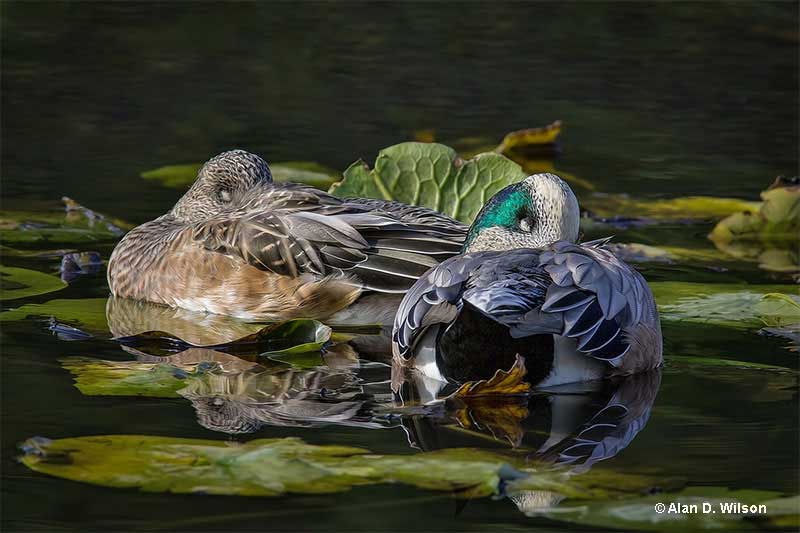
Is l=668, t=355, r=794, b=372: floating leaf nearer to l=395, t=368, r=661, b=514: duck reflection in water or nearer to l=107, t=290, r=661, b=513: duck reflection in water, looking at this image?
l=107, t=290, r=661, b=513: duck reflection in water

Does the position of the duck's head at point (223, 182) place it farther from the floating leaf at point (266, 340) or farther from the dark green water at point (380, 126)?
the floating leaf at point (266, 340)

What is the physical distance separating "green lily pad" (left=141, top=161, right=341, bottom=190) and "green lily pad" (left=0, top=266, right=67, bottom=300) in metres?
2.61

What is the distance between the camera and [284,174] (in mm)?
10227

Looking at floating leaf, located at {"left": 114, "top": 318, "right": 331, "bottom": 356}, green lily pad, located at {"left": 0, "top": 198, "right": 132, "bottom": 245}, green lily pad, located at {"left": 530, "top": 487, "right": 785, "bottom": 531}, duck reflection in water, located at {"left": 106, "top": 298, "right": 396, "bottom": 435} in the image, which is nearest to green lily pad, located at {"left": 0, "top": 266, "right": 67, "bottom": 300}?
duck reflection in water, located at {"left": 106, "top": 298, "right": 396, "bottom": 435}

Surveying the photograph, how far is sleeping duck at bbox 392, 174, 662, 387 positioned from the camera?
18.7ft

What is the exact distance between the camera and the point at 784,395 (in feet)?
19.6

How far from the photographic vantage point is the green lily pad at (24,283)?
7547 mm

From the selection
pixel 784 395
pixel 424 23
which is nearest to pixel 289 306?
pixel 784 395

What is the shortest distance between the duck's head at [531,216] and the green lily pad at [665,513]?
7.57ft

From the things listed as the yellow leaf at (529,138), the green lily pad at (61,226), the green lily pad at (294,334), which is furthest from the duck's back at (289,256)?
the yellow leaf at (529,138)

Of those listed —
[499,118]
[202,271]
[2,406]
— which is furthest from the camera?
[499,118]

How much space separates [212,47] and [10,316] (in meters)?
9.16

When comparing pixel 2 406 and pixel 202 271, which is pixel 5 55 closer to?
pixel 202 271

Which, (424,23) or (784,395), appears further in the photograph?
(424,23)
